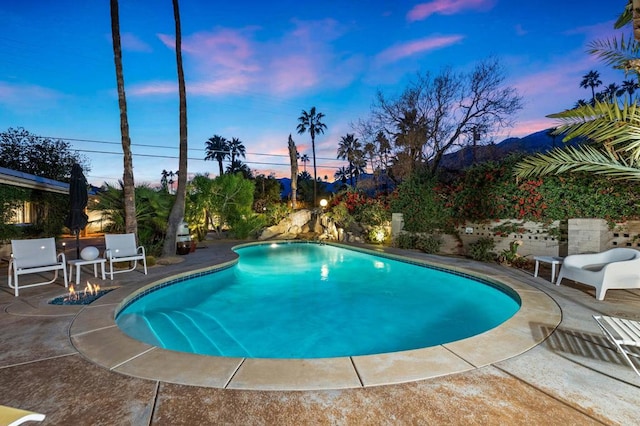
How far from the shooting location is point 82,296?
4699mm

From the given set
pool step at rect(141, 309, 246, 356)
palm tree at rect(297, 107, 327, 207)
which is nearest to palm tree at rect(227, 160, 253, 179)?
palm tree at rect(297, 107, 327, 207)

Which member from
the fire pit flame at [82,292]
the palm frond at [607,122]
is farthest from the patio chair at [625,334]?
the fire pit flame at [82,292]

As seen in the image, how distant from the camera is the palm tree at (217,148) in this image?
121ft

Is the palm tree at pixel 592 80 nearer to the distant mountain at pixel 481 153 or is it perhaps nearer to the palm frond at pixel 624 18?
the distant mountain at pixel 481 153

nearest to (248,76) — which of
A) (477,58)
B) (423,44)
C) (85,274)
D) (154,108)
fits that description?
(154,108)

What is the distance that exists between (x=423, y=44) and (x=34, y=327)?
14503mm

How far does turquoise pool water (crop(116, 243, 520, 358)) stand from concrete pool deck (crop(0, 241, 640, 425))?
1.31 meters

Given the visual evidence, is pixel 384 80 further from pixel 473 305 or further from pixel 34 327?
pixel 34 327

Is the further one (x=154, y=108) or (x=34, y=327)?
(x=154, y=108)

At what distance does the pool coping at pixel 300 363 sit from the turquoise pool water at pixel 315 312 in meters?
1.07

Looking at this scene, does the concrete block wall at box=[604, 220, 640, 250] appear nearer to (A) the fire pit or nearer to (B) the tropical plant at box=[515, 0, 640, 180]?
(B) the tropical plant at box=[515, 0, 640, 180]

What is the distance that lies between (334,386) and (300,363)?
47cm

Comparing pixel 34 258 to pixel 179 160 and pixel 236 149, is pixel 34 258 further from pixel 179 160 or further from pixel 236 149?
pixel 236 149

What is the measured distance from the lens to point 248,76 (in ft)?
50.9
